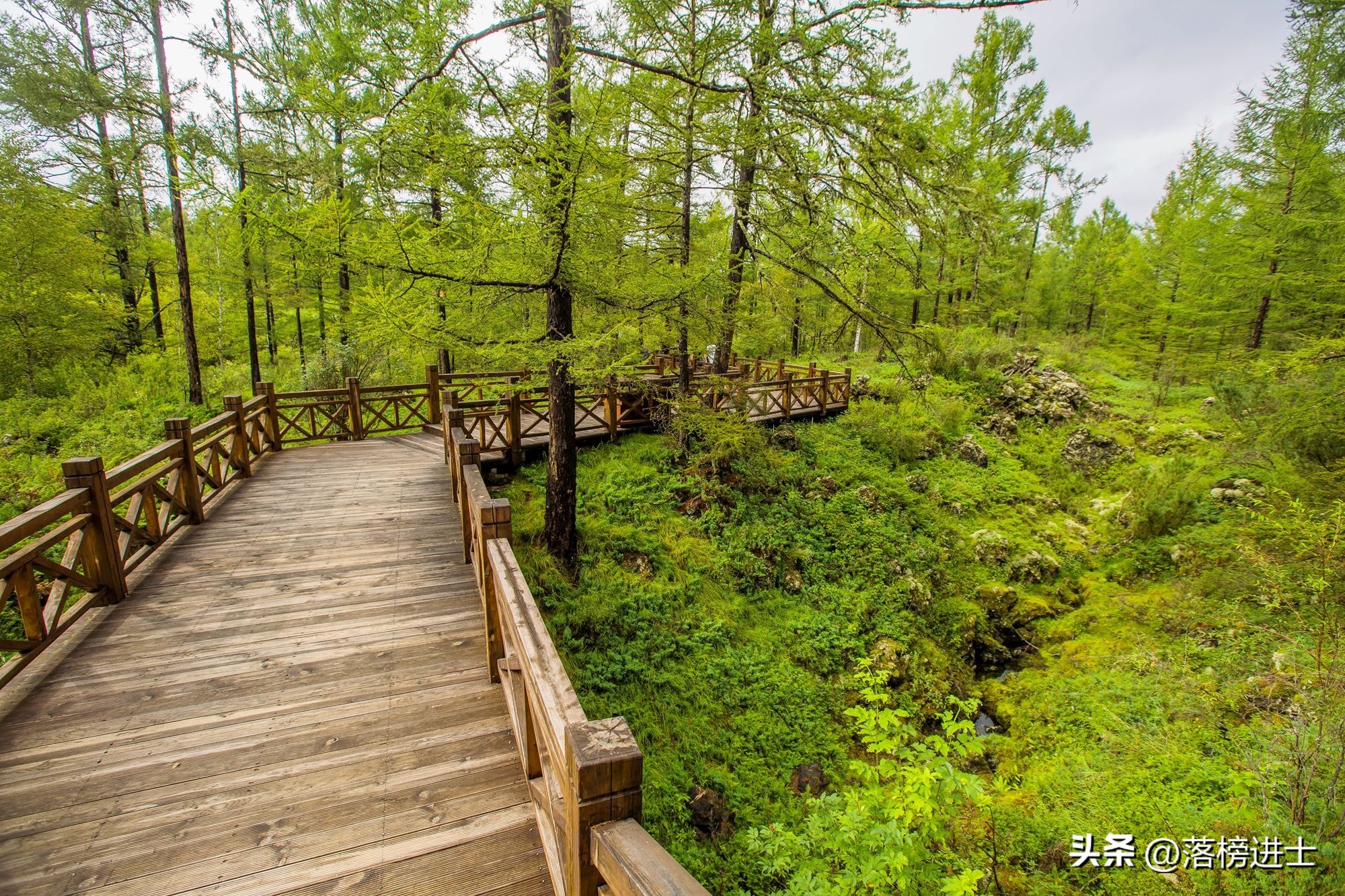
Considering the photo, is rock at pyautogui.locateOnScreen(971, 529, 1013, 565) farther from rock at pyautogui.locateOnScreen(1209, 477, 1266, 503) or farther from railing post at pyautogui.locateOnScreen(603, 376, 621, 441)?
railing post at pyautogui.locateOnScreen(603, 376, 621, 441)

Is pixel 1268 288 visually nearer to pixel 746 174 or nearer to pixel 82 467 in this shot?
pixel 746 174

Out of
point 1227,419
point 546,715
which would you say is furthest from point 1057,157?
point 546,715

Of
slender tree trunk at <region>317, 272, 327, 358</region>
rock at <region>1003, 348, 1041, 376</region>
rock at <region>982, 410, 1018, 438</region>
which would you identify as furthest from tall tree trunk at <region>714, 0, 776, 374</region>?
slender tree trunk at <region>317, 272, 327, 358</region>

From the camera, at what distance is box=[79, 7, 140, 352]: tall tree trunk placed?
483 inches

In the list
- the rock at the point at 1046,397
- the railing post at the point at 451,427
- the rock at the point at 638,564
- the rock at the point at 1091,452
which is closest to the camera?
the railing post at the point at 451,427

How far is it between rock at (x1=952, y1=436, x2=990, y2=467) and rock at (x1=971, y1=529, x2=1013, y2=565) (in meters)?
3.02

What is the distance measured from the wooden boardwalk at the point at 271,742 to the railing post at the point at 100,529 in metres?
0.23

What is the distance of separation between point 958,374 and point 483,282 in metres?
15.1

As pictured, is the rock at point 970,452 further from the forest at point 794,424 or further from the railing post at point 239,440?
the railing post at point 239,440

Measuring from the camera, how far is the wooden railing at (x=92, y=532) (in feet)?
10.9

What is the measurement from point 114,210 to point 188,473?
47.8 feet

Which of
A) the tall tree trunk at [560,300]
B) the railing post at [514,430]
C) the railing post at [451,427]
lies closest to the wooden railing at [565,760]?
the tall tree trunk at [560,300]

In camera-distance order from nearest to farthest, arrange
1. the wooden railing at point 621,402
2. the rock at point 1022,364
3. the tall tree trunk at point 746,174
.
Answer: the tall tree trunk at point 746,174, the wooden railing at point 621,402, the rock at point 1022,364

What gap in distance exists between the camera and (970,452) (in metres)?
12.3
